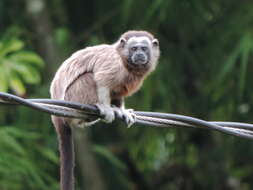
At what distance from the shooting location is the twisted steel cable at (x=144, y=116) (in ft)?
13.4

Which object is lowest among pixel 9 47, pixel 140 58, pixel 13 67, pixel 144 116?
pixel 144 116

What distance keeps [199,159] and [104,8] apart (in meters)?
2.79

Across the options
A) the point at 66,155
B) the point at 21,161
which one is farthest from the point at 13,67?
the point at 66,155

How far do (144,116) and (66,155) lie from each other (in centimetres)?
102

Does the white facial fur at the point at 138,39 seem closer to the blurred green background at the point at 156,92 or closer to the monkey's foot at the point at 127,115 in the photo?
the monkey's foot at the point at 127,115

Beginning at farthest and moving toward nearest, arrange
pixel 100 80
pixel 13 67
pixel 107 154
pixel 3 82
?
pixel 107 154 → pixel 13 67 → pixel 3 82 → pixel 100 80

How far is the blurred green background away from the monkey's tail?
2127 millimetres

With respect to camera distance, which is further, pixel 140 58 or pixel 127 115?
pixel 140 58

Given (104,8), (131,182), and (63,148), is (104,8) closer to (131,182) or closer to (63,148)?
(131,182)

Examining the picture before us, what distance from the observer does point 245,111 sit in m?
9.48

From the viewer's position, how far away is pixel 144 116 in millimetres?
4602

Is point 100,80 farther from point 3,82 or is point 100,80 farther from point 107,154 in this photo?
point 107,154

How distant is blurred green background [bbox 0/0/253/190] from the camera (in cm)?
853

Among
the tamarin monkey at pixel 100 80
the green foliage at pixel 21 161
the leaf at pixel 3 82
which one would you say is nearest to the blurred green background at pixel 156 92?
the green foliage at pixel 21 161
